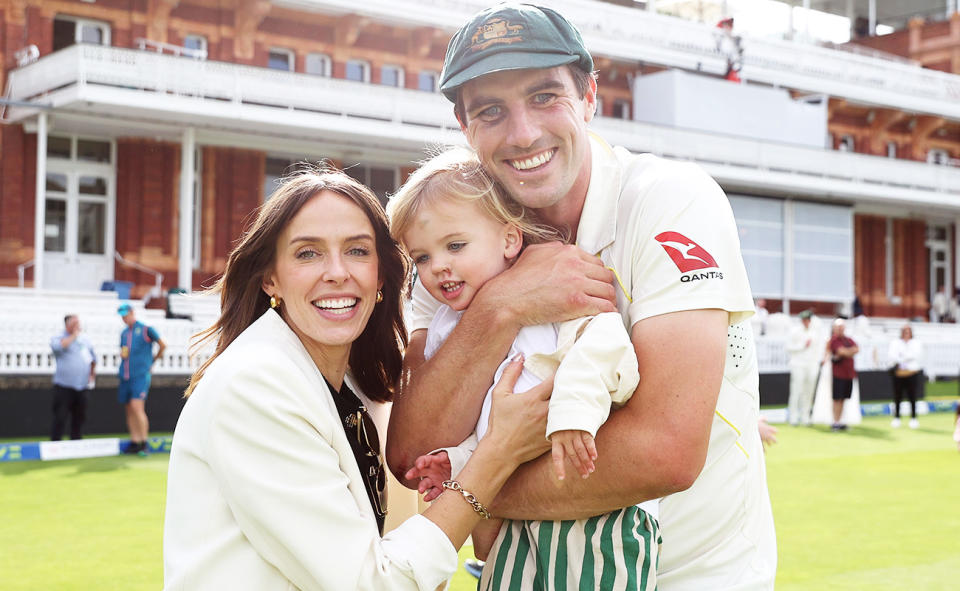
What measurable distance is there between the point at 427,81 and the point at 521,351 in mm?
27977

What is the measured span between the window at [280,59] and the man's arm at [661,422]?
86.5 ft

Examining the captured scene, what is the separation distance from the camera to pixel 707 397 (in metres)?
2.33

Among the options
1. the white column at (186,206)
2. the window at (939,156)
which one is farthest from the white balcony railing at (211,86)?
the window at (939,156)

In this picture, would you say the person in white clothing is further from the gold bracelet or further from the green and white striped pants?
the gold bracelet

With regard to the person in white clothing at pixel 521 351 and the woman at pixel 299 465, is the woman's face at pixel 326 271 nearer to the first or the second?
the woman at pixel 299 465

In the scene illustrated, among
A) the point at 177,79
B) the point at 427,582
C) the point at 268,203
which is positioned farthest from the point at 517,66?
the point at 177,79

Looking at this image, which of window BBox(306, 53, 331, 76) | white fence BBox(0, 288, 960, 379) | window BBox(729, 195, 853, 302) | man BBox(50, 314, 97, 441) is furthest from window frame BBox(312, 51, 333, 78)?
man BBox(50, 314, 97, 441)

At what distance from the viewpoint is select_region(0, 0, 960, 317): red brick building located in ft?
73.8

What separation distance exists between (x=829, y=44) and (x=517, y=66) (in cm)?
4482

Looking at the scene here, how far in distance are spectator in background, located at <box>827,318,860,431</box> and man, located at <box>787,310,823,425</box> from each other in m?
0.33

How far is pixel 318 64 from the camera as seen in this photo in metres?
28.1

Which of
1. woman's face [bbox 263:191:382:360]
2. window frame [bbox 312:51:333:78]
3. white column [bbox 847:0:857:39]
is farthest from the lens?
white column [bbox 847:0:857:39]

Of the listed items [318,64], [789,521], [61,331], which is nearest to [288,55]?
[318,64]

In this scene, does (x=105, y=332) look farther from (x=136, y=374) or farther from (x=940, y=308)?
(x=940, y=308)
